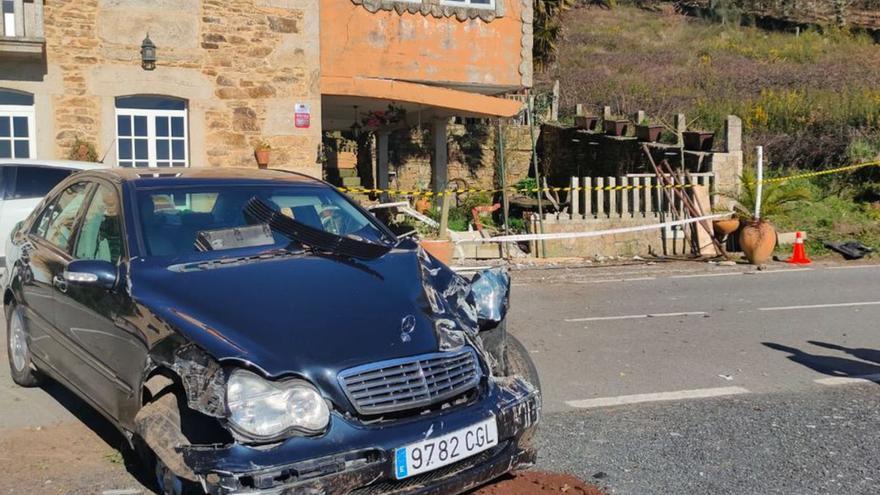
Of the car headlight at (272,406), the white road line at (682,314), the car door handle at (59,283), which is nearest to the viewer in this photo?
the car headlight at (272,406)

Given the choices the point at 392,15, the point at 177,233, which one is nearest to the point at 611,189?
the point at 392,15

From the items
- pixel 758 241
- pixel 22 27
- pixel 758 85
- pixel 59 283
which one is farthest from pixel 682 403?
pixel 758 85

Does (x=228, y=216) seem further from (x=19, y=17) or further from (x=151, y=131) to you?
(x=151, y=131)

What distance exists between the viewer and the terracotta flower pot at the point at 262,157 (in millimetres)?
15711

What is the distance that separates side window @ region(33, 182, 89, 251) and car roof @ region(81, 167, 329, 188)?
20cm

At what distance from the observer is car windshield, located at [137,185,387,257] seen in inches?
197

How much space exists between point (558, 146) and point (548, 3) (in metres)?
4.02

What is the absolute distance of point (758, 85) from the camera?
1240 inches

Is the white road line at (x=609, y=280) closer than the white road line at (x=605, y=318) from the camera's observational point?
No

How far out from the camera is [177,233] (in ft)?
16.5

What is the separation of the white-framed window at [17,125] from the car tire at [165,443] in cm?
1184

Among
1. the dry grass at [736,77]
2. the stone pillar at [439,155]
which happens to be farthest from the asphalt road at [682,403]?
the dry grass at [736,77]

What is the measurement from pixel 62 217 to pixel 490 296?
2965mm

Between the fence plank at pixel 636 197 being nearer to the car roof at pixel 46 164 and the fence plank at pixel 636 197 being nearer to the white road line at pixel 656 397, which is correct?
the car roof at pixel 46 164
